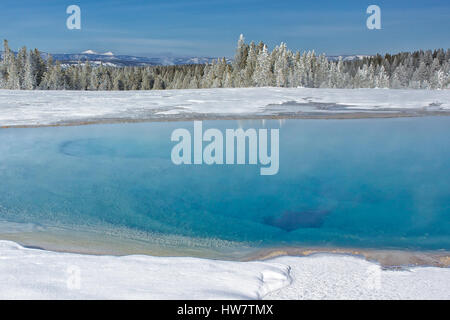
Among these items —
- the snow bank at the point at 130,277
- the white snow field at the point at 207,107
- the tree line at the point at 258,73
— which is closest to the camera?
the snow bank at the point at 130,277

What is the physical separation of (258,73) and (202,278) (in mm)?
45159

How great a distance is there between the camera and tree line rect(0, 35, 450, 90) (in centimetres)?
4972

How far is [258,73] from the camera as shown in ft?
155

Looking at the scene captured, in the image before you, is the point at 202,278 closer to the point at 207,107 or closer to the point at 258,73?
the point at 207,107

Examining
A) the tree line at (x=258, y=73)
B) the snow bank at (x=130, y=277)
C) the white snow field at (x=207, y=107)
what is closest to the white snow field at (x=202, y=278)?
the snow bank at (x=130, y=277)

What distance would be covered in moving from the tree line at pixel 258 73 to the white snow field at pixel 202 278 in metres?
43.5

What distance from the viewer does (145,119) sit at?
488 inches

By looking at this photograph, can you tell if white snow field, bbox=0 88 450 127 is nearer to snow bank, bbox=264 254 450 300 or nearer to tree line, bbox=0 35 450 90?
snow bank, bbox=264 254 450 300

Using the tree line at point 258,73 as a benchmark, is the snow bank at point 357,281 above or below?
below

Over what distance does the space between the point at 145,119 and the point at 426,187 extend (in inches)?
312

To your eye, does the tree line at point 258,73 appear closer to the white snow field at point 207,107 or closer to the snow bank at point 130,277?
the white snow field at point 207,107

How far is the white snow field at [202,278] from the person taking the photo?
9.92ft
